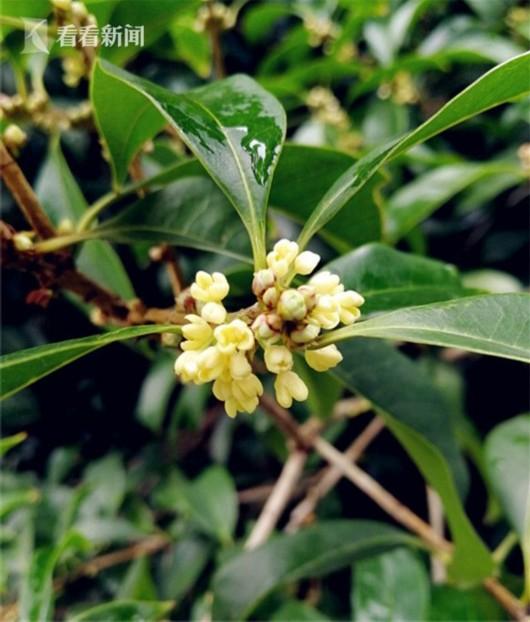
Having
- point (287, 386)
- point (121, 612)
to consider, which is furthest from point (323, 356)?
point (121, 612)

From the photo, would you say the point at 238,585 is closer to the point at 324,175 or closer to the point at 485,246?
the point at 324,175

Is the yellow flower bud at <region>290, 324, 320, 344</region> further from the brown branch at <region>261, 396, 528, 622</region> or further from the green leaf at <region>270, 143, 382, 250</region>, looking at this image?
the brown branch at <region>261, 396, 528, 622</region>

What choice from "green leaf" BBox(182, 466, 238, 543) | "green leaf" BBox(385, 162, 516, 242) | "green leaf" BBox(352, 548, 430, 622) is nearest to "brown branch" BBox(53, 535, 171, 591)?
"green leaf" BBox(182, 466, 238, 543)

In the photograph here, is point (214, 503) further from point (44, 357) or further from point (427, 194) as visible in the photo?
point (44, 357)

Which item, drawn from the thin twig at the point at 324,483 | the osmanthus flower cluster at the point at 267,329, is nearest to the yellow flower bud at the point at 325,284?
the osmanthus flower cluster at the point at 267,329

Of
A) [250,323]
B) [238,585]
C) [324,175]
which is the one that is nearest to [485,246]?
[324,175]

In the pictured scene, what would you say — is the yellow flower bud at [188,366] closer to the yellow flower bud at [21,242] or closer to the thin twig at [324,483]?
the yellow flower bud at [21,242]

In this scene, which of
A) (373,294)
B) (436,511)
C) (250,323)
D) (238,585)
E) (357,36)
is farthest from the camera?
(357,36)
